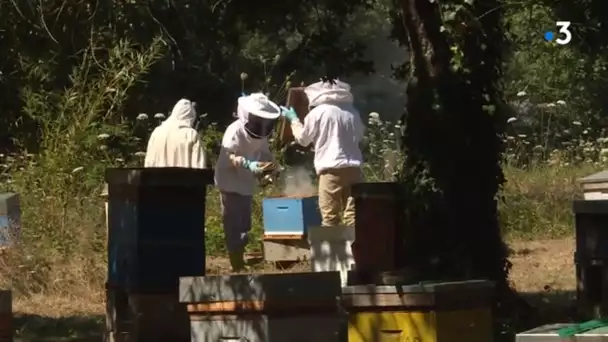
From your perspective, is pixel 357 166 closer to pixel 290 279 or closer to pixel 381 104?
pixel 290 279

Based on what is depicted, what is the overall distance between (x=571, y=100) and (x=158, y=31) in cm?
1017

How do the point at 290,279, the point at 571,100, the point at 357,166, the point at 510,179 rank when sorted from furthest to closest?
1. the point at 571,100
2. the point at 510,179
3. the point at 357,166
4. the point at 290,279

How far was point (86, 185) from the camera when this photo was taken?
987 centimetres

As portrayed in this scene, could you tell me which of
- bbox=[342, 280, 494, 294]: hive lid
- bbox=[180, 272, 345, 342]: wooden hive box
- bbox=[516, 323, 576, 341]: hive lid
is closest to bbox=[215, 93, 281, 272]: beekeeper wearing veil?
bbox=[180, 272, 345, 342]: wooden hive box

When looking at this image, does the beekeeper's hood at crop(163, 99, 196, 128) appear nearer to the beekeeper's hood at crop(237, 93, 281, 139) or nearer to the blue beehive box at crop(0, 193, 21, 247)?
the beekeeper's hood at crop(237, 93, 281, 139)

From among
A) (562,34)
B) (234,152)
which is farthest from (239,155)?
(562,34)

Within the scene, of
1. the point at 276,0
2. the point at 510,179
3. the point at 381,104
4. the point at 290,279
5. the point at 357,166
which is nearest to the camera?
the point at 290,279

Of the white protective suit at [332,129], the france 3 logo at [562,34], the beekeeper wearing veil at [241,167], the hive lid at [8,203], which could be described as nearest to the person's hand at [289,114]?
the white protective suit at [332,129]

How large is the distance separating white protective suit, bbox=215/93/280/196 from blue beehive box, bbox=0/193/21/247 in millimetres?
1369

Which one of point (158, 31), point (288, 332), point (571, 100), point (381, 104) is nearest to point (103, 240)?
point (158, 31)

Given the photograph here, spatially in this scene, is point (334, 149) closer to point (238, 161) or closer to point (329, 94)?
point (329, 94)

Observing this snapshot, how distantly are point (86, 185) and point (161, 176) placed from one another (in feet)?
13.1

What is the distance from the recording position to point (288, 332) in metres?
4.80

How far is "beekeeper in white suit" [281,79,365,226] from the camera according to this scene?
29.8ft
